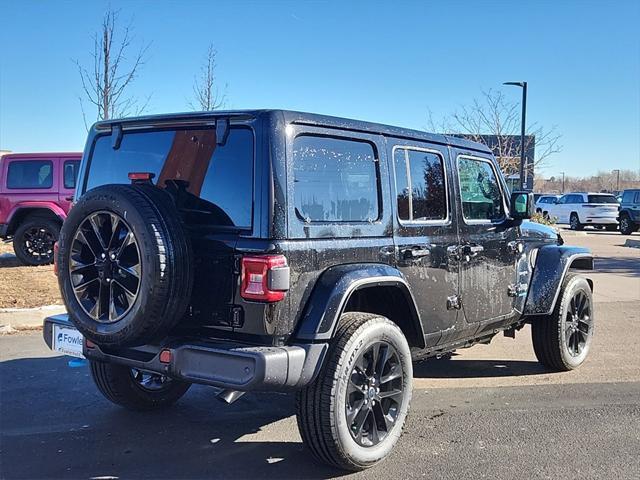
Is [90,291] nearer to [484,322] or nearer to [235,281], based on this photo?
[235,281]

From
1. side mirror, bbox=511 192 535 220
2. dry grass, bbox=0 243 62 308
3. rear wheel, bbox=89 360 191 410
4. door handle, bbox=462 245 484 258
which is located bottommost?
rear wheel, bbox=89 360 191 410

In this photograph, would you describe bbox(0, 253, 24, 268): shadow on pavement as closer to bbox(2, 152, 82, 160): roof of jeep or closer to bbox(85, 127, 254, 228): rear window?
bbox(2, 152, 82, 160): roof of jeep

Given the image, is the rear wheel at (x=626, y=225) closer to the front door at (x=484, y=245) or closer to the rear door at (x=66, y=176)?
the rear door at (x=66, y=176)

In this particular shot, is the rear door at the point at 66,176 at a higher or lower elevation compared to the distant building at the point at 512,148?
lower

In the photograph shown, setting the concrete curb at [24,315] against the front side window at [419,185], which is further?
the concrete curb at [24,315]

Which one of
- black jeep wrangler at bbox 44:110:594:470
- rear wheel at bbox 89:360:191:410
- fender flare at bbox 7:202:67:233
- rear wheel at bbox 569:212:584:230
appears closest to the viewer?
black jeep wrangler at bbox 44:110:594:470

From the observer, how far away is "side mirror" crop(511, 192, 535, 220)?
501cm

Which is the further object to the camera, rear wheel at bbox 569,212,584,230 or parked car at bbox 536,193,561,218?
parked car at bbox 536,193,561,218

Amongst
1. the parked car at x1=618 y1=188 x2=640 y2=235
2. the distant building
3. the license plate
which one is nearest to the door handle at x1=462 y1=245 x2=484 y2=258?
the license plate

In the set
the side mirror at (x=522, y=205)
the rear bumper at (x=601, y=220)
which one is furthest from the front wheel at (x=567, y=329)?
the rear bumper at (x=601, y=220)

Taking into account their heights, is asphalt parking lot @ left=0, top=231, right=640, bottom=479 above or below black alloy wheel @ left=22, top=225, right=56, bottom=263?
below

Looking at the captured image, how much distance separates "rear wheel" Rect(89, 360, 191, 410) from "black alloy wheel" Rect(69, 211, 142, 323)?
1.09 m

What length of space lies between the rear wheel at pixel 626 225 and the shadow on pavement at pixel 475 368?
21407mm

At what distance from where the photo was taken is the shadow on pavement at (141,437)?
361 centimetres
